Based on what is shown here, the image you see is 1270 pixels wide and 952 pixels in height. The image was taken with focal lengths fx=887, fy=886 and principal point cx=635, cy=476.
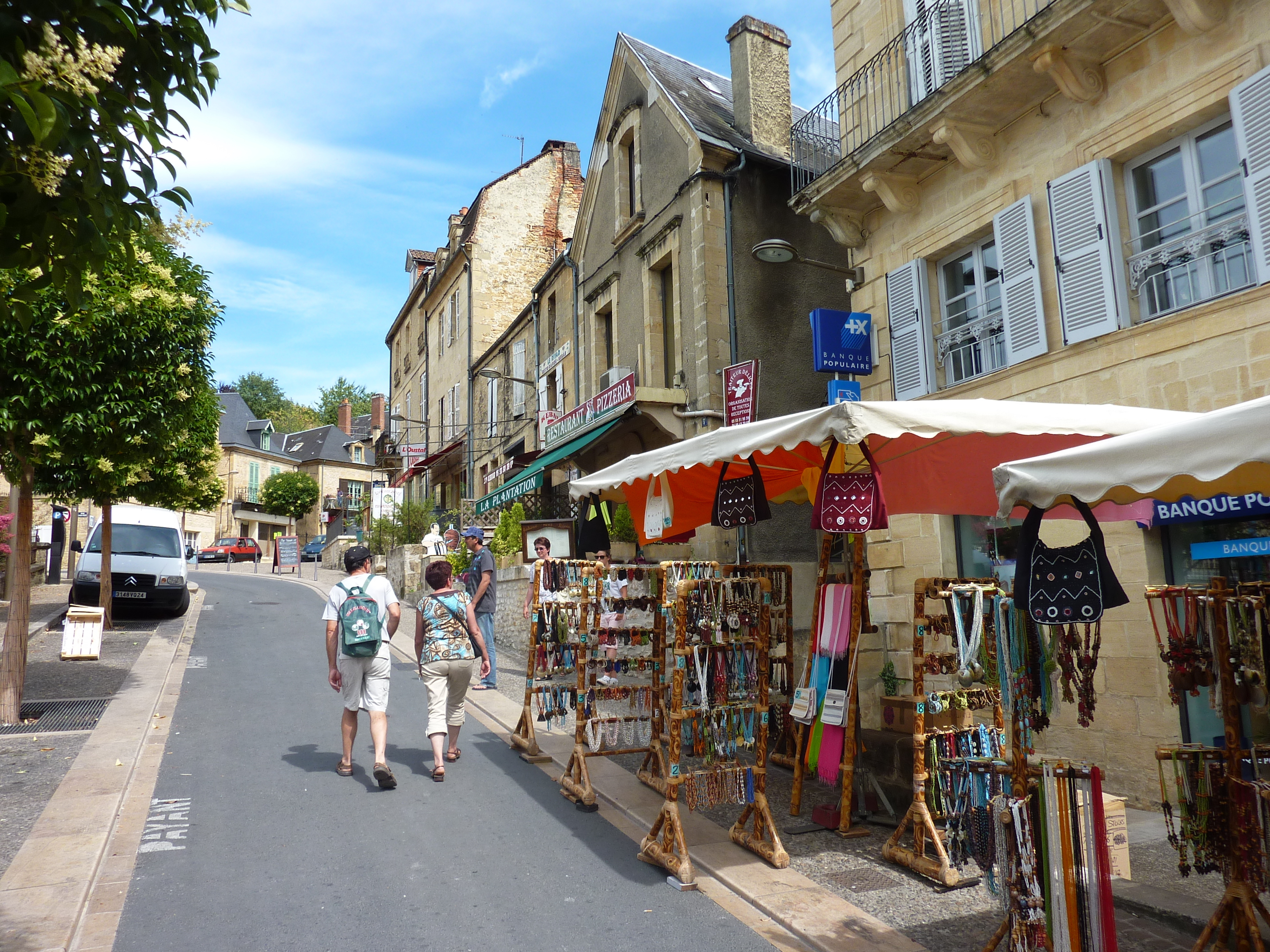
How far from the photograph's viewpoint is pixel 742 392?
9984 mm

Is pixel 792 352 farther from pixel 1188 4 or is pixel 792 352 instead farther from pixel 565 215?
pixel 565 215

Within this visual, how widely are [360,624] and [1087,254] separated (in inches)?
249

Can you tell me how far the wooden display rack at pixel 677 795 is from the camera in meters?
4.83

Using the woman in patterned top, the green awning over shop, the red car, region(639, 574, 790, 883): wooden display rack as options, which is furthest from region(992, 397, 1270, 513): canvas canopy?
→ the red car

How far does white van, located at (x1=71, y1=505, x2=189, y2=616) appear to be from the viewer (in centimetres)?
1509

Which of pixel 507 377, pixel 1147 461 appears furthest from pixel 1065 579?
pixel 507 377

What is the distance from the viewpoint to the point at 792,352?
13281 millimetres

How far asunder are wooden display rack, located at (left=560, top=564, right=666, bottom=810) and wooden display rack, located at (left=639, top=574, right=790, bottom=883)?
78 centimetres

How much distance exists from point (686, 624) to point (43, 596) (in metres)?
19.3

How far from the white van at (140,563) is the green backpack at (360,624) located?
10.4m

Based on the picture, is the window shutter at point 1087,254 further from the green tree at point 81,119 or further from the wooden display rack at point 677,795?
the green tree at point 81,119

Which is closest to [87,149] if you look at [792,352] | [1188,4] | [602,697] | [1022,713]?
[1022,713]

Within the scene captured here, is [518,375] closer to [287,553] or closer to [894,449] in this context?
[287,553]

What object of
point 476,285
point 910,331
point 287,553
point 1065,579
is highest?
point 476,285
